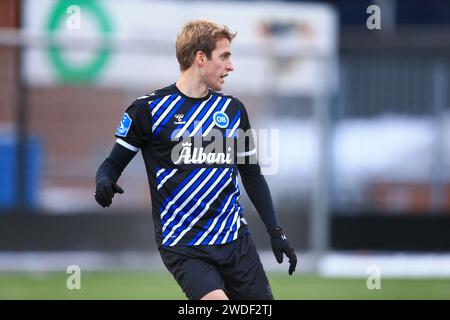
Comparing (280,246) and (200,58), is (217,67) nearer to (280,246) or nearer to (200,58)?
(200,58)

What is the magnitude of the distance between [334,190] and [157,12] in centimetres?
308

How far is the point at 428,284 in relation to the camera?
37.7ft

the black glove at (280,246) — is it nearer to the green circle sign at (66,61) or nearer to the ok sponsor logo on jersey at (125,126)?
the ok sponsor logo on jersey at (125,126)

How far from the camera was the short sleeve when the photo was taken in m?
5.99

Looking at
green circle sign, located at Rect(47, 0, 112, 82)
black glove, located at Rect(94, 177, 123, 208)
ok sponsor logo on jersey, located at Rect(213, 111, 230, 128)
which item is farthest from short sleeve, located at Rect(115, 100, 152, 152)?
green circle sign, located at Rect(47, 0, 112, 82)

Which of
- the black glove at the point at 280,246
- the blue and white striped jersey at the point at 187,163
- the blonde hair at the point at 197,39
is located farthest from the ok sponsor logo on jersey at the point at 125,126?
the black glove at the point at 280,246

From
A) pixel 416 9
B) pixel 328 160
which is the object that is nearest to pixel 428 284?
pixel 328 160

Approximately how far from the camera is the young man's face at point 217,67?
6.03 m

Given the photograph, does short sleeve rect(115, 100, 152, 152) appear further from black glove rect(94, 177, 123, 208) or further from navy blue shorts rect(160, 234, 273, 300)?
navy blue shorts rect(160, 234, 273, 300)

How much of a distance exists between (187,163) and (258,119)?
7407mm

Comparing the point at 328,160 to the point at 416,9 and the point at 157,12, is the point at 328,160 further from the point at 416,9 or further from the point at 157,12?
the point at 416,9

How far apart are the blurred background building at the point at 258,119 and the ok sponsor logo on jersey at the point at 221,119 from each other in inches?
225

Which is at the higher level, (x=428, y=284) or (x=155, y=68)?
(x=155, y=68)
